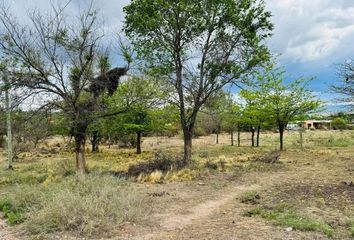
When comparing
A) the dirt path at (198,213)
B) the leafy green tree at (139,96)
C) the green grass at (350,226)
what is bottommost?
the dirt path at (198,213)

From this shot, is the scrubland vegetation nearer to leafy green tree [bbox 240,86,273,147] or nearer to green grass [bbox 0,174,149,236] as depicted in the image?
green grass [bbox 0,174,149,236]

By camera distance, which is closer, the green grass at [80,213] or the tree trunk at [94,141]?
the green grass at [80,213]

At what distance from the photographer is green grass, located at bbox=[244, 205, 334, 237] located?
20.4 feet

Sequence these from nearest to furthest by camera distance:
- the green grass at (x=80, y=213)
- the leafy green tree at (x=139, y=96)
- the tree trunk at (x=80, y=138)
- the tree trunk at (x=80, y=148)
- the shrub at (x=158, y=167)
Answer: the green grass at (x=80, y=213) → the tree trunk at (x=80, y=138) → the tree trunk at (x=80, y=148) → the shrub at (x=158, y=167) → the leafy green tree at (x=139, y=96)

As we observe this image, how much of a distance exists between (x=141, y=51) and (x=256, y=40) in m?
4.83

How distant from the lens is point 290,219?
6766 mm

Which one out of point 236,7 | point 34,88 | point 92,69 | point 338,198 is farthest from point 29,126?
point 338,198

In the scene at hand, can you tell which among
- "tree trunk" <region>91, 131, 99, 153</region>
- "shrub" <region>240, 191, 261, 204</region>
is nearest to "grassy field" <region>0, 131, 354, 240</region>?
"shrub" <region>240, 191, 261, 204</region>

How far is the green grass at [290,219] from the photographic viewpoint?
621cm

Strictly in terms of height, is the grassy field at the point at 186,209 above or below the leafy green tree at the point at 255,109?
below

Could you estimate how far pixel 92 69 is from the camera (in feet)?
44.1

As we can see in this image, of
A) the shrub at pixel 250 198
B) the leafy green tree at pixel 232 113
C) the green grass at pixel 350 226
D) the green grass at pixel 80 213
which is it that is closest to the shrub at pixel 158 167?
the shrub at pixel 250 198

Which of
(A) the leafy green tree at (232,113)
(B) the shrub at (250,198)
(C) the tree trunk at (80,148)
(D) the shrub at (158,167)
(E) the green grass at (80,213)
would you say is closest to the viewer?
(E) the green grass at (80,213)

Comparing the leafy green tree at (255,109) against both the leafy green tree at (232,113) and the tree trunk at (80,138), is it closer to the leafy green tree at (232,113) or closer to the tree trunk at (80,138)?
the leafy green tree at (232,113)
